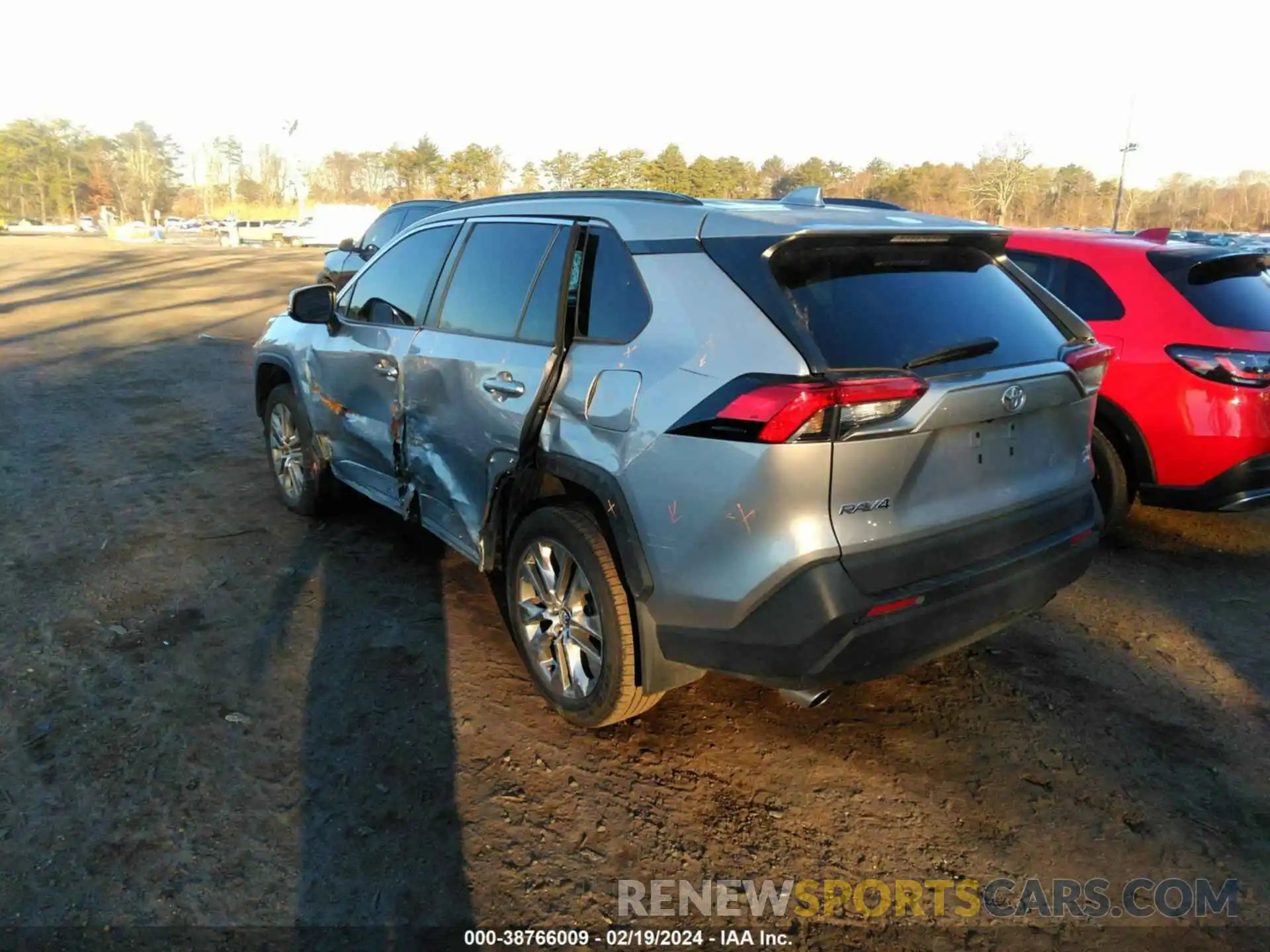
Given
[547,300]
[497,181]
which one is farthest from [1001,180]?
[547,300]

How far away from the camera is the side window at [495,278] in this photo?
351 centimetres

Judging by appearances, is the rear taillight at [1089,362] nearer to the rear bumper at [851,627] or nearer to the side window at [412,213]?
the rear bumper at [851,627]

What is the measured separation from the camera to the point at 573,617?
3.19 metres

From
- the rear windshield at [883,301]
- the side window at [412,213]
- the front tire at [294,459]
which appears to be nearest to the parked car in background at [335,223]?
the side window at [412,213]

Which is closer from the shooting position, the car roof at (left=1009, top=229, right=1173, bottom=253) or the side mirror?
the side mirror

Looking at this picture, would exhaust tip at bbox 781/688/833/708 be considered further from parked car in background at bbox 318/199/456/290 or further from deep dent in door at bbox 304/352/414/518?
parked car in background at bbox 318/199/456/290

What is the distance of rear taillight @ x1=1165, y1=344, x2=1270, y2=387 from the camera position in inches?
168

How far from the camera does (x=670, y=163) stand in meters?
46.9

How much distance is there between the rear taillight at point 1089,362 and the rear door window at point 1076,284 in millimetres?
1824

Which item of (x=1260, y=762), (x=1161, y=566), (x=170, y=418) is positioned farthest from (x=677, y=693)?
(x=170, y=418)

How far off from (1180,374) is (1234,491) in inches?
24.7

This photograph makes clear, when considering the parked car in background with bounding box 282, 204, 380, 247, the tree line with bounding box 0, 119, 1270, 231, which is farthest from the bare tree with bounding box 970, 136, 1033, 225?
the parked car in background with bounding box 282, 204, 380, 247

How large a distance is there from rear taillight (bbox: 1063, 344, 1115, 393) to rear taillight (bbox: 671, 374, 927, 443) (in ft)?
2.96

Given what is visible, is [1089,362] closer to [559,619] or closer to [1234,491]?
[1234,491]
